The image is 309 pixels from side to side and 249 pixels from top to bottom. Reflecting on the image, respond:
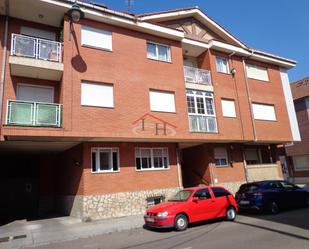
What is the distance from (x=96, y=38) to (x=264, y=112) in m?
12.8

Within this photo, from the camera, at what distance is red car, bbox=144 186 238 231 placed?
966cm

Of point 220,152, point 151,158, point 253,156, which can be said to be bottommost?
point 151,158

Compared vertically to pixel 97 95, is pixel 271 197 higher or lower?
lower

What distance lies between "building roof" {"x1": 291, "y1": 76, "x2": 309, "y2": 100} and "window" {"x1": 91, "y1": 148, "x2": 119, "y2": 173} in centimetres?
2392

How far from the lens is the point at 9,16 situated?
13227mm

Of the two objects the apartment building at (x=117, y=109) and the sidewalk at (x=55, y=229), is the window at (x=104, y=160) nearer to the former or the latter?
the apartment building at (x=117, y=109)

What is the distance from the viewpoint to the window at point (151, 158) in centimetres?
1473

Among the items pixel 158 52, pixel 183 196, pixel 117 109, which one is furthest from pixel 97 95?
pixel 183 196

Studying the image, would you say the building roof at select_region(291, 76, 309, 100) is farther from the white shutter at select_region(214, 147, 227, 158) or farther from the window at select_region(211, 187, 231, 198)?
the window at select_region(211, 187, 231, 198)

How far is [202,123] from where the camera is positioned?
16531mm

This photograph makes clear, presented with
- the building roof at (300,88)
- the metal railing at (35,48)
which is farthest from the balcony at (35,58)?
the building roof at (300,88)

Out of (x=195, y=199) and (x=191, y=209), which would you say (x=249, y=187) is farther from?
(x=191, y=209)

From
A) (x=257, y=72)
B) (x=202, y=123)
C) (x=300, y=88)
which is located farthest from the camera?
(x=300, y=88)

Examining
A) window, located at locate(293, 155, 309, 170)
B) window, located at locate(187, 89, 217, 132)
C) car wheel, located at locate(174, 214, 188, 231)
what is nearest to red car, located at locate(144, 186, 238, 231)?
car wheel, located at locate(174, 214, 188, 231)
